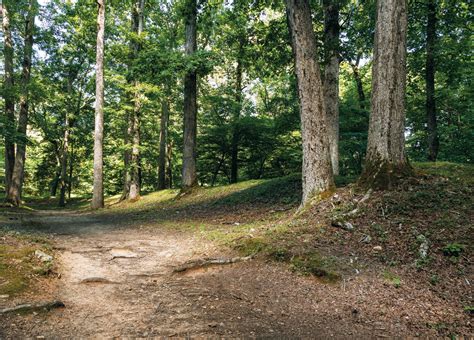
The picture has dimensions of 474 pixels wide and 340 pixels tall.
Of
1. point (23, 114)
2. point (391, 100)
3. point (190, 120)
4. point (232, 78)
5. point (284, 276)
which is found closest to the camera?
point (284, 276)

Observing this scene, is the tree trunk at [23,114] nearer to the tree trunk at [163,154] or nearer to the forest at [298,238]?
the forest at [298,238]

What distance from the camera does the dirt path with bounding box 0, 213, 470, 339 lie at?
297 cm

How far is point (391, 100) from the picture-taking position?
20.0ft

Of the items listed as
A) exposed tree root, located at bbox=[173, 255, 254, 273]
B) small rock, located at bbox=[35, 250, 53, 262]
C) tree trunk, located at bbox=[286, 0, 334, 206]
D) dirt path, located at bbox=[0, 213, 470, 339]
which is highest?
tree trunk, located at bbox=[286, 0, 334, 206]

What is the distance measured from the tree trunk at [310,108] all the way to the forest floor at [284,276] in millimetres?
489

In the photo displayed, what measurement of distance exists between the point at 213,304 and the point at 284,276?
1.16m

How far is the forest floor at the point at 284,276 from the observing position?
3072 mm

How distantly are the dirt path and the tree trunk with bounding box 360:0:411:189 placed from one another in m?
2.94

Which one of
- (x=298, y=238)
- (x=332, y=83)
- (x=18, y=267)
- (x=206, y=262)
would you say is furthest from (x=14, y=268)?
(x=332, y=83)

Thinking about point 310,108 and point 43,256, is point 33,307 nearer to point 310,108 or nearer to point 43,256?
point 43,256

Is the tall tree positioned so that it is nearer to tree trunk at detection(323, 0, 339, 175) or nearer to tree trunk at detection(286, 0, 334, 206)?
tree trunk at detection(323, 0, 339, 175)

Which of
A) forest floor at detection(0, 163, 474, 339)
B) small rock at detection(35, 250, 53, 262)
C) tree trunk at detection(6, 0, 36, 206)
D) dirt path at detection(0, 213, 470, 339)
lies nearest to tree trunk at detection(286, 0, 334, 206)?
forest floor at detection(0, 163, 474, 339)

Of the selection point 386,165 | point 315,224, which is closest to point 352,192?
point 386,165

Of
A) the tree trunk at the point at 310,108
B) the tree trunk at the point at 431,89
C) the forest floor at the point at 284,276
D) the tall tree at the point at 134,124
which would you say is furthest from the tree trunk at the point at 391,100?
the tall tree at the point at 134,124
